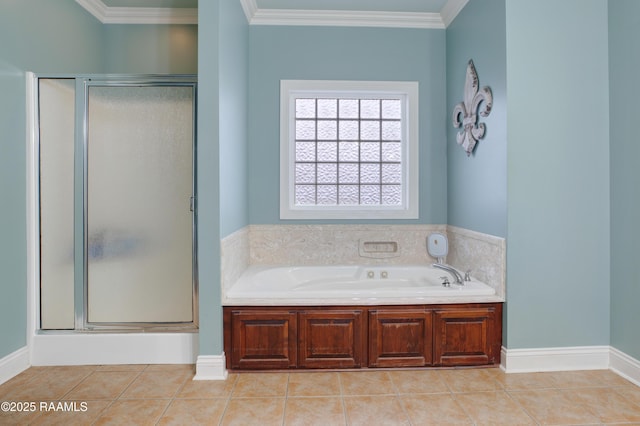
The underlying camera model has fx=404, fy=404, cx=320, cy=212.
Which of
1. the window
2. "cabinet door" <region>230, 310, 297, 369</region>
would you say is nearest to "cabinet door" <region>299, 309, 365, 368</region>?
"cabinet door" <region>230, 310, 297, 369</region>

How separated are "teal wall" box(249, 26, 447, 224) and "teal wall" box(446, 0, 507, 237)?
0.53 feet

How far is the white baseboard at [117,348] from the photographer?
2.83 metres

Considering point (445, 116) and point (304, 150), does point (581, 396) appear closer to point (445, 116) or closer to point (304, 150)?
point (445, 116)

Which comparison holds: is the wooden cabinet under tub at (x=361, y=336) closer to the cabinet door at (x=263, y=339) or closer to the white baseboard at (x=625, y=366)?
the cabinet door at (x=263, y=339)

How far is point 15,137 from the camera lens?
106 inches

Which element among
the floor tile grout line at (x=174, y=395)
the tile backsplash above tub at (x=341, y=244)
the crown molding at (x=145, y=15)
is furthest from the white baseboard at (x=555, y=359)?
the crown molding at (x=145, y=15)

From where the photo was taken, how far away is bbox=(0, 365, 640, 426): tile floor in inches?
84.4

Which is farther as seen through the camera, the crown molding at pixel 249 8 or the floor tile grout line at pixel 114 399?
the crown molding at pixel 249 8

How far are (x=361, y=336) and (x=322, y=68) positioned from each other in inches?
92.5

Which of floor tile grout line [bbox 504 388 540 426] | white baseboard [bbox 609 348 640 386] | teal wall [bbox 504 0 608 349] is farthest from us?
teal wall [bbox 504 0 608 349]

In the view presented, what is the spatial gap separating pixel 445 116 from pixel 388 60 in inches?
28.8

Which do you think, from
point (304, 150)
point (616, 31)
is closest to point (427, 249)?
point (304, 150)

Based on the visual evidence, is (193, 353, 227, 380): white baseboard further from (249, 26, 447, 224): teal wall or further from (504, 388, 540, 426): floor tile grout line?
(504, 388, 540, 426): floor tile grout line

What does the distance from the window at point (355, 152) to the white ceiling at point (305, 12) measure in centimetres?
58
